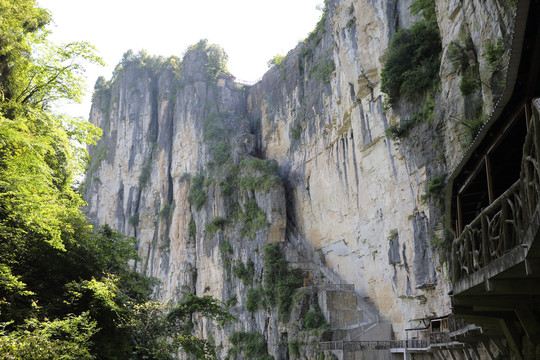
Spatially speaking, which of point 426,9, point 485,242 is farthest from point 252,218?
point 485,242

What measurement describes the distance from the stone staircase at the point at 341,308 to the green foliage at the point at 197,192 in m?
15.2

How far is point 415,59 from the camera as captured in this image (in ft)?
74.3

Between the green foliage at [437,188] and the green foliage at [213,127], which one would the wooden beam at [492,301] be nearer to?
the green foliage at [437,188]

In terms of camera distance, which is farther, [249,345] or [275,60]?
[275,60]

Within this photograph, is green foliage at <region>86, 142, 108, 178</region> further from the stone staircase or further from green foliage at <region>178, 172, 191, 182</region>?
the stone staircase

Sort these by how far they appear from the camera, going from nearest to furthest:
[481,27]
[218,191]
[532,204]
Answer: [532,204] → [481,27] → [218,191]

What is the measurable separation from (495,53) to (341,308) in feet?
60.4

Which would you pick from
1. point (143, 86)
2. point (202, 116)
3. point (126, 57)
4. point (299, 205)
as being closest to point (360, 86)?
point (299, 205)

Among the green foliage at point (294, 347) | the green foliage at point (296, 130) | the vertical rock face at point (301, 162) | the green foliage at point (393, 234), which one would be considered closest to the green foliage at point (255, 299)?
the vertical rock face at point (301, 162)

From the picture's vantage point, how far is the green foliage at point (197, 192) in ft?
154

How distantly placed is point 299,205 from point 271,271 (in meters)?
6.33

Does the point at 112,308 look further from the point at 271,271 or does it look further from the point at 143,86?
the point at 143,86

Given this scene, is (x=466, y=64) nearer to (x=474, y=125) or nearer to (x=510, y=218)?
(x=474, y=125)

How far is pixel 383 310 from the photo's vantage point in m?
27.1
